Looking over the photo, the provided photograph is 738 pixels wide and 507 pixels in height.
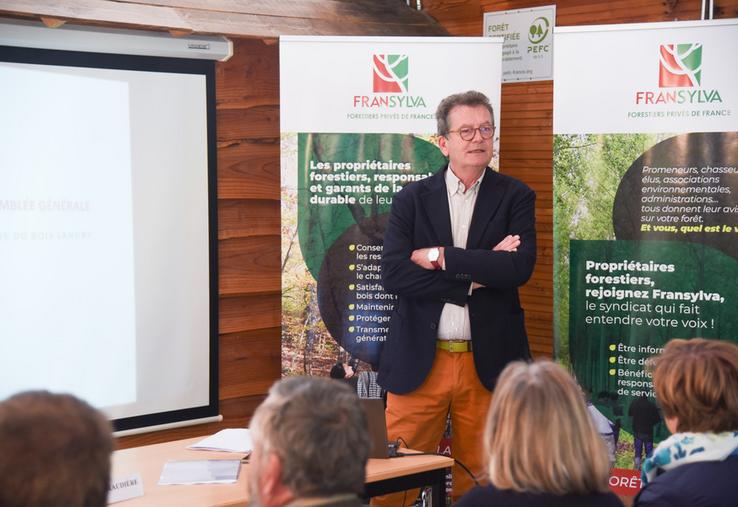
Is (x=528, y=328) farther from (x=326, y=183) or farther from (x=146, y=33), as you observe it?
(x=146, y=33)

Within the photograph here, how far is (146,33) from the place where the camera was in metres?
4.04

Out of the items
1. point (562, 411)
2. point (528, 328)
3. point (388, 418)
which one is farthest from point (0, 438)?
point (528, 328)

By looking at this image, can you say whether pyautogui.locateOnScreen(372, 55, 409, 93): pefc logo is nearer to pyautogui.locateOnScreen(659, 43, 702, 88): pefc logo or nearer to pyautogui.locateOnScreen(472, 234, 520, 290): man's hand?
pyautogui.locateOnScreen(472, 234, 520, 290): man's hand

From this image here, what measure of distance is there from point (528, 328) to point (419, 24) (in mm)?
1810

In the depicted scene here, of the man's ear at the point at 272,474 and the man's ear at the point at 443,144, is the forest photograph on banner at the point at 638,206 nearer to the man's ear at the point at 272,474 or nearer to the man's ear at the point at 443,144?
the man's ear at the point at 443,144

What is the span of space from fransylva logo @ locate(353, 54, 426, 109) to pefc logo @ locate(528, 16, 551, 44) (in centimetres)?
98

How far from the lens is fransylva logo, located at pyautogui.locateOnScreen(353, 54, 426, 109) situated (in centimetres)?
418

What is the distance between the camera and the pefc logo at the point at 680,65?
388 cm

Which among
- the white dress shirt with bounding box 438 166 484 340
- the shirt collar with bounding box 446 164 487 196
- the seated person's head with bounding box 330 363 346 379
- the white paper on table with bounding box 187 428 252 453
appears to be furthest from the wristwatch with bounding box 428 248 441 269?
the white paper on table with bounding box 187 428 252 453

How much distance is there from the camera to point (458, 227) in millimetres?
3834

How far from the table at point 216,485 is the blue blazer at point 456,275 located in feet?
2.86

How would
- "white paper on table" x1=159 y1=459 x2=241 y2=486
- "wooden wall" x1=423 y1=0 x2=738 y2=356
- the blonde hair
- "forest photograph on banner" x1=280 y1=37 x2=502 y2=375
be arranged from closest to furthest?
the blonde hair, "white paper on table" x1=159 y1=459 x2=241 y2=486, "forest photograph on banner" x1=280 y1=37 x2=502 y2=375, "wooden wall" x1=423 y1=0 x2=738 y2=356

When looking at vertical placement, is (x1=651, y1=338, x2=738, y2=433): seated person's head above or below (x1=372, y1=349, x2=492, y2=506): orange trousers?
above

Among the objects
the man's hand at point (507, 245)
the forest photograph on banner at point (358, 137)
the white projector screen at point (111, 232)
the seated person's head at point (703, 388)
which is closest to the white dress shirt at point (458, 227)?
the man's hand at point (507, 245)
